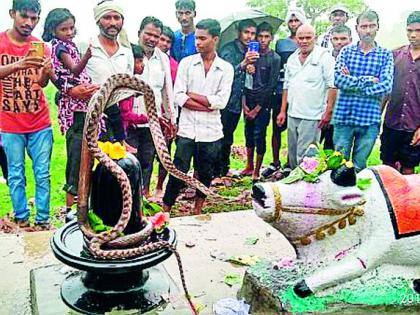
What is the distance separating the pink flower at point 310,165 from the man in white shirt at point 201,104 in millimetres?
2216

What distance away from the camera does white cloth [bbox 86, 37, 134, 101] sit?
455cm

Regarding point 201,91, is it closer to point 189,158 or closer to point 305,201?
point 189,158

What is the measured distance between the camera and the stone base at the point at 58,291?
2.61m

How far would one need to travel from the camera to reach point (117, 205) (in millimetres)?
2486

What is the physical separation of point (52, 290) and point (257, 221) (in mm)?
1701

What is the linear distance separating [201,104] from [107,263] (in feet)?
8.62

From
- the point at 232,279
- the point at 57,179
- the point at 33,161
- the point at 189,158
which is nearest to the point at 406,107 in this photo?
the point at 189,158

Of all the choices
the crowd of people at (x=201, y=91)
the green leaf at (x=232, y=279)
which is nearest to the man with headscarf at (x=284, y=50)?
the crowd of people at (x=201, y=91)

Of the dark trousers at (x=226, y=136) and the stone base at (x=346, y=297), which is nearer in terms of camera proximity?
the stone base at (x=346, y=297)

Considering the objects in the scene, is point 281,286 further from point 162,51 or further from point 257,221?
point 162,51

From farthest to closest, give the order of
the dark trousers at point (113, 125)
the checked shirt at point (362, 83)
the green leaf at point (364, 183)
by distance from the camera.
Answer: the checked shirt at point (362, 83), the dark trousers at point (113, 125), the green leaf at point (364, 183)

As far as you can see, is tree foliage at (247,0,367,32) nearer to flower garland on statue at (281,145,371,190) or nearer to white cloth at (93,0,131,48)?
white cloth at (93,0,131,48)

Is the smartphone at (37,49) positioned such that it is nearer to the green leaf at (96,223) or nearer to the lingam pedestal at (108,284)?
the lingam pedestal at (108,284)

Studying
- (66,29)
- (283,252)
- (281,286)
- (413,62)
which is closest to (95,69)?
(66,29)
